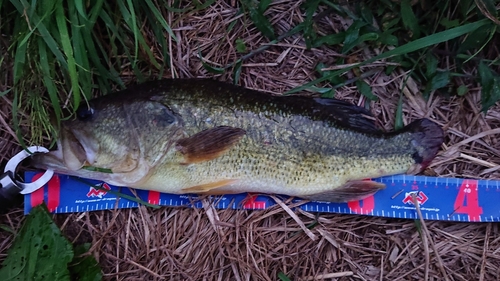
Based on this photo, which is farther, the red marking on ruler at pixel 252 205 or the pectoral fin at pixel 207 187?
the red marking on ruler at pixel 252 205

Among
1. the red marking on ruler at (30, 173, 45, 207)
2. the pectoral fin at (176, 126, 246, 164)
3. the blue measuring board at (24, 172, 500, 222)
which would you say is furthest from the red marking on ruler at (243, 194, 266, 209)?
the red marking on ruler at (30, 173, 45, 207)

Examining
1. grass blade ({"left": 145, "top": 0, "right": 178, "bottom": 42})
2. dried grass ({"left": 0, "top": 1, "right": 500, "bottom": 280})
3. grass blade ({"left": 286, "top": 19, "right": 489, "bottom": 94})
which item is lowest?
dried grass ({"left": 0, "top": 1, "right": 500, "bottom": 280})

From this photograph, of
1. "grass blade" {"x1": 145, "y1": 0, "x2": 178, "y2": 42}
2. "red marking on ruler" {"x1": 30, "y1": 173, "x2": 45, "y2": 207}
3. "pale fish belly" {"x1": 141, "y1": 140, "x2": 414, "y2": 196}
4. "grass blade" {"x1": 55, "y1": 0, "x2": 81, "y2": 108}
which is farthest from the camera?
"red marking on ruler" {"x1": 30, "y1": 173, "x2": 45, "y2": 207}

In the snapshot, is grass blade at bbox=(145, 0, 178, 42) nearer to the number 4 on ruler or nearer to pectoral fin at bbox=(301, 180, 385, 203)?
pectoral fin at bbox=(301, 180, 385, 203)

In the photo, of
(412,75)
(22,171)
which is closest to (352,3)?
(412,75)

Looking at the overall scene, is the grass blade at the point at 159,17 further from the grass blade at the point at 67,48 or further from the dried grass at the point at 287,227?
the grass blade at the point at 67,48

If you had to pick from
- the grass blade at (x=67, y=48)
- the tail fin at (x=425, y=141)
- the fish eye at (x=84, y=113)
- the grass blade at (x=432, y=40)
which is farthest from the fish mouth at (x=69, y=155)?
the tail fin at (x=425, y=141)

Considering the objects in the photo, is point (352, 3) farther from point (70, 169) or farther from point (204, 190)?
point (70, 169)
